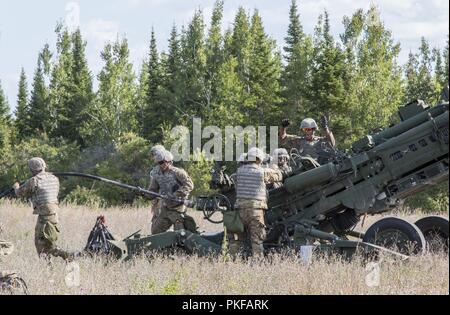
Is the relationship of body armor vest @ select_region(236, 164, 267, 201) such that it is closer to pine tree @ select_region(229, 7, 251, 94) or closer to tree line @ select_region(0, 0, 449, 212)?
tree line @ select_region(0, 0, 449, 212)

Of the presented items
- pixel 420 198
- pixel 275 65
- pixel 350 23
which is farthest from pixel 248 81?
pixel 420 198

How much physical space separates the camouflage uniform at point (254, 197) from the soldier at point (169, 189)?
1.39 m

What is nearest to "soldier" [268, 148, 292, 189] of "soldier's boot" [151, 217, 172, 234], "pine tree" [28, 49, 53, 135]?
"soldier's boot" [151, 217, 172, 234]

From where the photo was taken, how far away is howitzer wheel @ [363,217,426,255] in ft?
29.8

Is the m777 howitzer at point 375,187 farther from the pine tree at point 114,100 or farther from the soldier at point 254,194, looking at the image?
the pine tree at point 114,100

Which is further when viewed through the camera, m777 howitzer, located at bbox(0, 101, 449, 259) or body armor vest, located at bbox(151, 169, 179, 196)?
body armor vest, located at bbox(151, 169, 179, 196)

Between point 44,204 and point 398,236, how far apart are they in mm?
5307

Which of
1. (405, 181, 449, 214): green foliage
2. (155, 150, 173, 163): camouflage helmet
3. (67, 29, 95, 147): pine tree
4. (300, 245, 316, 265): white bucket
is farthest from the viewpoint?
(67, 29, 95, 147): pine tree

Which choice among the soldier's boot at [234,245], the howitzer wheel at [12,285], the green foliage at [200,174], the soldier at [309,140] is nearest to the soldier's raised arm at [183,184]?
the soldier's boot at [234,245]

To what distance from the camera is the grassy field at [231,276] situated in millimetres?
7750

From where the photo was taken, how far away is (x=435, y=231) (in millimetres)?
9891

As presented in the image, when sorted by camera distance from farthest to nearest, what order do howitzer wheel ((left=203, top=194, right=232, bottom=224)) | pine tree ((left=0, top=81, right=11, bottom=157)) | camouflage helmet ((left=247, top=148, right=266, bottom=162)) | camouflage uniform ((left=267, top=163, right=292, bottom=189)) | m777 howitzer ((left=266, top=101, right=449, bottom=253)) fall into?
pine tree ((left=0, top=81, right=11, bottom=157)), howitzer wheel ((left=203, top=194, right=232, bottom=224)), camouflage uniform ((left=267, top=163, right=292, bottom=189)), camouflage helmet ((left=247, top=148, right=266, bottom=162)), m777 howitzer ((left=266, top=101, right=449, bottom=253))

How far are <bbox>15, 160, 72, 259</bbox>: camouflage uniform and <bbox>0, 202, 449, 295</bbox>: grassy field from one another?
1.53 feet

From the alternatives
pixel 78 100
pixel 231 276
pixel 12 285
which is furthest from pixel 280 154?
pixel 78 100
